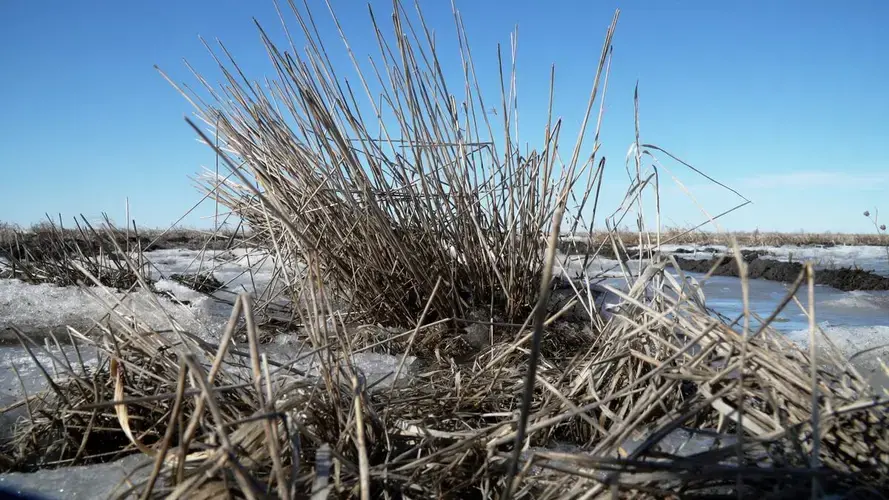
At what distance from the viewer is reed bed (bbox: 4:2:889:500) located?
2.18ft

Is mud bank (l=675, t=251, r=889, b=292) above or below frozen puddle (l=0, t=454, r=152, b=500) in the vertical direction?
above

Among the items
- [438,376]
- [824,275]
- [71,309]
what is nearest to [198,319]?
[71,309]

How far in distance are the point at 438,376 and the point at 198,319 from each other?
3.70 ft

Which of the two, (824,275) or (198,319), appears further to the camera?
(824,275)

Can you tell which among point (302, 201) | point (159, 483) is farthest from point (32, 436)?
point (302, 201)

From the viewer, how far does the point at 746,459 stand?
2.47ft

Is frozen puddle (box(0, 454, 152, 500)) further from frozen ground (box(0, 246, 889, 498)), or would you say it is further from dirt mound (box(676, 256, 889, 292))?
dirt mound (box(676, 256, 889, 292))

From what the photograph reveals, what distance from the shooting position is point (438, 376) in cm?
143

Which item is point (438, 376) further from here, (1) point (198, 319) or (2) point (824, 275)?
(2) point (824, 275)

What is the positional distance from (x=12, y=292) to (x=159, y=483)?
7.66 ft

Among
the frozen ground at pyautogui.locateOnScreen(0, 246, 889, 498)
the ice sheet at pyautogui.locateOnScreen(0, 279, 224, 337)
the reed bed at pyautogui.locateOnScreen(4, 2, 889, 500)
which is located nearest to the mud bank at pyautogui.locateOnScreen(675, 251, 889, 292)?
the frozen ground at pyautogui.locateOnScreen(0, 246, 889, 498)

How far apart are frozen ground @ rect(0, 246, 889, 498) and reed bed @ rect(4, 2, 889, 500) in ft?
0.20

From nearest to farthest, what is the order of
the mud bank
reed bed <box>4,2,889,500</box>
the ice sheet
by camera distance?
reed bed <box>4,2,889,500</box>, the ice sheet, the mud bank

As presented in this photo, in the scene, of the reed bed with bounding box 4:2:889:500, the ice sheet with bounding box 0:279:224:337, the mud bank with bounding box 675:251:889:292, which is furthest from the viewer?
the mud bank with bounding box 675:251:889:292
